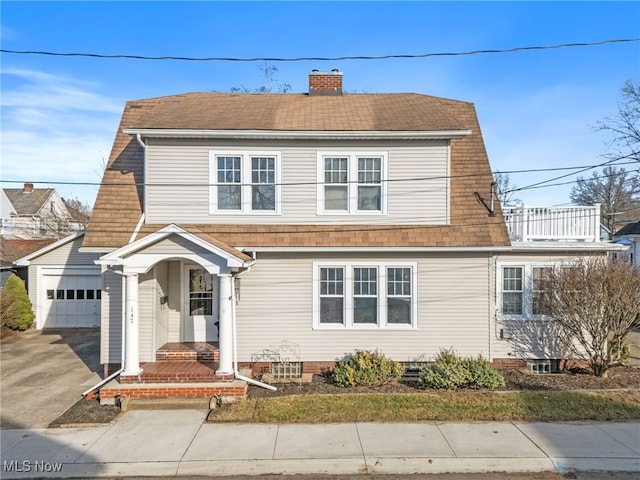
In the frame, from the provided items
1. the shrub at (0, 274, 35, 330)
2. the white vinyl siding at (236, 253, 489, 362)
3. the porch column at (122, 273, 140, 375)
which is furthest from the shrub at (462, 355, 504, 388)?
the shrub at (0, 274, 35, 330)

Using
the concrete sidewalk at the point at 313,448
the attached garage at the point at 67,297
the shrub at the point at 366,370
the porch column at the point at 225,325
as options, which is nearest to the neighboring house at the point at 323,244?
the shrub at the point at 366,370

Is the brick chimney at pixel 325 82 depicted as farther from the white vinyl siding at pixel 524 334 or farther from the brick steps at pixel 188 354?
the brick steps at pixel 188 354

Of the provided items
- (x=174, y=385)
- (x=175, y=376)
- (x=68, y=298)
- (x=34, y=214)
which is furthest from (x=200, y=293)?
(x=34, y=214)

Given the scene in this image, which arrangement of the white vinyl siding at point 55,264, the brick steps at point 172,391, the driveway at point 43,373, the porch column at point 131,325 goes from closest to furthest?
the driveway at point 43,373, the brick steps at point 172,391, the porch column at point 131,325, the white vinyl siding at point 55,264

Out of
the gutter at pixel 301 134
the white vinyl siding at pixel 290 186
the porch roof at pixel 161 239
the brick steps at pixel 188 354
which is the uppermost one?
the gutter at pixel 301 134

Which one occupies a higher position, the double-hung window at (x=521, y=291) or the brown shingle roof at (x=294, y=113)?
the brown shingle roof at (x=294, y=113)

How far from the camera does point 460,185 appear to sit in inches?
432

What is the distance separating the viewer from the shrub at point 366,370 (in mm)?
8969

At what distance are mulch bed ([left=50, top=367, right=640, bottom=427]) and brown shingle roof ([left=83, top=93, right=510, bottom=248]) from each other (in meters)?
3.17

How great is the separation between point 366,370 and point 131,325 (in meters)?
5.11

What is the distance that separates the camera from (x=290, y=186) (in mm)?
10344

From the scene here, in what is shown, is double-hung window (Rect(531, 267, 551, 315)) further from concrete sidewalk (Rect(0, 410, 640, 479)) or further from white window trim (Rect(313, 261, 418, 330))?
concrete sidewalk (Rect(0, 410, 640, 479))

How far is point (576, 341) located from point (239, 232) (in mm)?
8979

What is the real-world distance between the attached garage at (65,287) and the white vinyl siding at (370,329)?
9.93 metres
